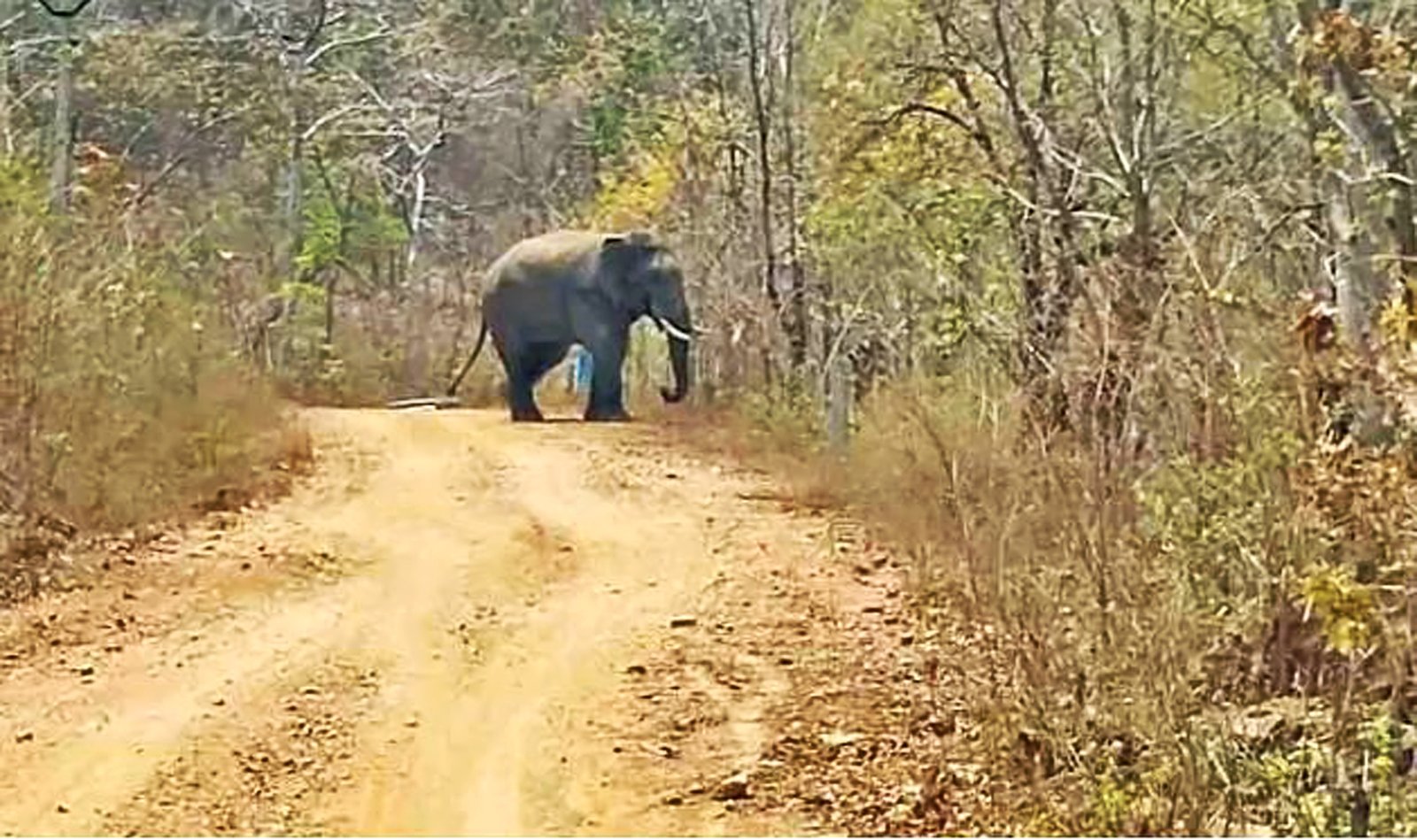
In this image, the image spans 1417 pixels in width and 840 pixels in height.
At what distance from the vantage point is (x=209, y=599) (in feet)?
36.7

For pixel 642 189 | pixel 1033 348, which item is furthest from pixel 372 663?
pixel 642 189

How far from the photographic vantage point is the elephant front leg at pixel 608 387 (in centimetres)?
2205

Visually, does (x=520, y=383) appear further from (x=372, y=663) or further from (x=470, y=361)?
(x=372, y=663)

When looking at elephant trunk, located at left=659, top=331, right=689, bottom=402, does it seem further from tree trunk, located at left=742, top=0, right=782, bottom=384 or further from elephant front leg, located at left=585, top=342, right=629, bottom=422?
tree trunk, located at left=742, top=0, right=782, bottom=384

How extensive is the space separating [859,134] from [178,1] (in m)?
22.3

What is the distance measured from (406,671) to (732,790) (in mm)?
2370

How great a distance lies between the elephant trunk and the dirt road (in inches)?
229

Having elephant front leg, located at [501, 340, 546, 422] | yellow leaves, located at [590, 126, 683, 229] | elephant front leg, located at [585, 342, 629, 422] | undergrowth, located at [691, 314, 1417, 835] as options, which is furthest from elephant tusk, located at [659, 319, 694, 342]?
undergrowth, located at [691, 314, 1417, 835]

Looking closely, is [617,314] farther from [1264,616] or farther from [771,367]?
[1264,616]

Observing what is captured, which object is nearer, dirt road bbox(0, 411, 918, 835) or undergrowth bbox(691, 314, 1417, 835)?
undergrowth bbox(691, 314, 1417, 835)

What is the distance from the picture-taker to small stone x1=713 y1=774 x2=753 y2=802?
24.5 feet

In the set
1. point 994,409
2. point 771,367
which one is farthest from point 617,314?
point 994,409

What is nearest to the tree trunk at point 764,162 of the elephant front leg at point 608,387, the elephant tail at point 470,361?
the elephant front leg at point 608,387

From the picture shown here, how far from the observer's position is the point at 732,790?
7.52 m
